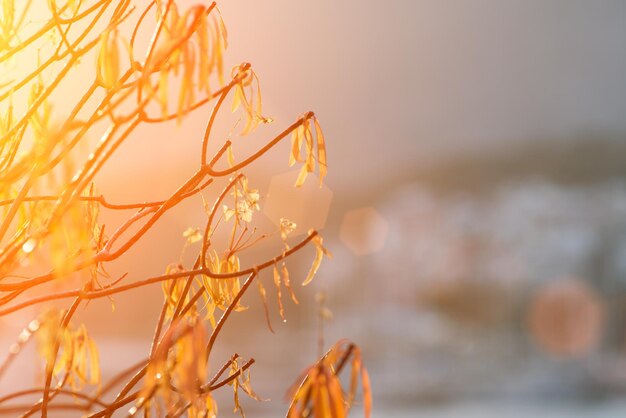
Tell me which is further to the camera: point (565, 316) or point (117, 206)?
point (565, 316)

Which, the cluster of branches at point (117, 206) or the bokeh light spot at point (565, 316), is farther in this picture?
the bokeh light spot at point (565, 316)

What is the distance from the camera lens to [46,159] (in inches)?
24.9

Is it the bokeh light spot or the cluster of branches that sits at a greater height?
the cluster of branches

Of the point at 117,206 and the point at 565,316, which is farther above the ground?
the point at 117,206

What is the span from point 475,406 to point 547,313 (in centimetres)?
274

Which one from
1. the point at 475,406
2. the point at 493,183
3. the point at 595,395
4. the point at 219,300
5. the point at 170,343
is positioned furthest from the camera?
the point at 493,183

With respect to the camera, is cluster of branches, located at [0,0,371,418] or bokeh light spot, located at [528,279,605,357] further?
bokeh light spot, located at [528,279,605,357]

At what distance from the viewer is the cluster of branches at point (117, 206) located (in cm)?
61

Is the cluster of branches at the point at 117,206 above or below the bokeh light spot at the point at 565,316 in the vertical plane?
above

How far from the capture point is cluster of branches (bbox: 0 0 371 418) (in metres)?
0.61

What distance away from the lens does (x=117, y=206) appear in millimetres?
797

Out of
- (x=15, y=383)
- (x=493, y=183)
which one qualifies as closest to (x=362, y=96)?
(x=493, y=183)

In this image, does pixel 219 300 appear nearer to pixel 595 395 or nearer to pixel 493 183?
pixel 595 395

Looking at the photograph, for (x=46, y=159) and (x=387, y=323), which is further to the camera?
(x=387, y=323)
